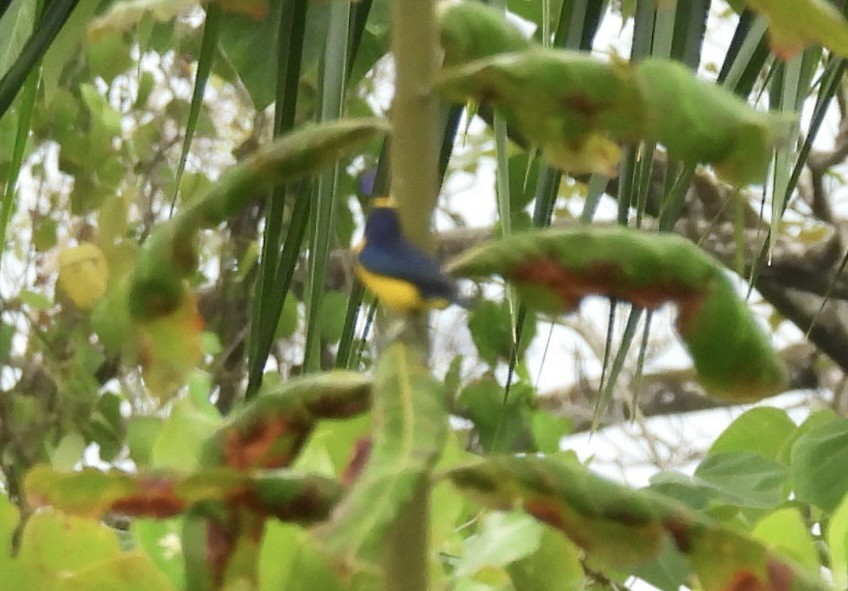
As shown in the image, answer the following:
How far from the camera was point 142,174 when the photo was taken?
139 cm

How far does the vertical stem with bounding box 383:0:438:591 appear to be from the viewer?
0.69 ft

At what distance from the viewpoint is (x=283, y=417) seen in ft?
0.77

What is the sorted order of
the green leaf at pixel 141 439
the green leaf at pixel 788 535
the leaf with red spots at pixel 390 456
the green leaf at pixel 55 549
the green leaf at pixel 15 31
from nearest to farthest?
1. the leaf with red spots at pixel 390 456
2. the green leaf at pixel 55 549
3. the green leaf at pixel 788 535
4. the green leaf at pixel 15 31
5. the green leaf at pixel 141 439

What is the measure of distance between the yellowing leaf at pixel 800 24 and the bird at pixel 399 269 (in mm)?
85

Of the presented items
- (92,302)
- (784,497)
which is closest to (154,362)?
(784,497)

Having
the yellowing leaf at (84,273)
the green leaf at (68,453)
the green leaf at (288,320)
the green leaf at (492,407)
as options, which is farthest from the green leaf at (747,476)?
the yellowing leaf at (84,273)

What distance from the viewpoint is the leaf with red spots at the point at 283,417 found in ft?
0.75

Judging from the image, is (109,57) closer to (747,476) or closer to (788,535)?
(747,476)

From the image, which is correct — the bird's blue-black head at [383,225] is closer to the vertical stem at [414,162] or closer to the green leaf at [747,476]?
the vertical stem at [414,162]

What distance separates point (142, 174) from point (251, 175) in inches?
48.2

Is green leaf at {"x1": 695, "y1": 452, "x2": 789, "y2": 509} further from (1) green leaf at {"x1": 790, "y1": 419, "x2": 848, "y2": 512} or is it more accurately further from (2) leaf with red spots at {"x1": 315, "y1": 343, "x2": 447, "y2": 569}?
(2) leaf with red spots at {"x1": 315, "y1": 343, "x2": 447, "y2": 569}

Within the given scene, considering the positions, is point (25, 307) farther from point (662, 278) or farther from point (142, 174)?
point (662, 278)

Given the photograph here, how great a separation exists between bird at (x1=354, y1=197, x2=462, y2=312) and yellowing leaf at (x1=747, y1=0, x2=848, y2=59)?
9 centimetres

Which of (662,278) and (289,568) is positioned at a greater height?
(662,278)
